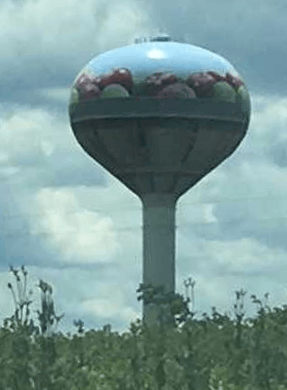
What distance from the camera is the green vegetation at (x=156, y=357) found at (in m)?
23.5

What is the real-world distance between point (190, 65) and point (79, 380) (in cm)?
4760

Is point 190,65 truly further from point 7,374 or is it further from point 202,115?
point 7,374

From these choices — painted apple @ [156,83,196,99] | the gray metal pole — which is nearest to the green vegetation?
painted apple @ [156,83,196,99]

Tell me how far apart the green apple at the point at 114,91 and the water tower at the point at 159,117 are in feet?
0.16

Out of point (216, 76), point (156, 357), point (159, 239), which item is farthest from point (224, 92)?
point (156, 357)

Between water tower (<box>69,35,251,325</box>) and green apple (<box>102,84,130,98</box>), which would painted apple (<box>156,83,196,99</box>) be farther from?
green apple (<box>102,84,130,98</box>)

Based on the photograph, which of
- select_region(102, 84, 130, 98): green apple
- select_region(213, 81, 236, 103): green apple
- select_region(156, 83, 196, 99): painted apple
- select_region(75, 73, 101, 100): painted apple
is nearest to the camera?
select_region(156, 83, 196, 99): painted apple

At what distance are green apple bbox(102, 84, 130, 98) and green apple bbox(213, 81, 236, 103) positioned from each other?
4.40 meters

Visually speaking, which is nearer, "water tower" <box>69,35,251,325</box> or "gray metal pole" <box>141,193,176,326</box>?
"water tower" <box>69,35,251,325</box>

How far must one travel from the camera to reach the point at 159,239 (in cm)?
7875

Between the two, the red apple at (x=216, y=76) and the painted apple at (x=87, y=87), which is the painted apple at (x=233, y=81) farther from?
the painted apple at (x=87, y=87)

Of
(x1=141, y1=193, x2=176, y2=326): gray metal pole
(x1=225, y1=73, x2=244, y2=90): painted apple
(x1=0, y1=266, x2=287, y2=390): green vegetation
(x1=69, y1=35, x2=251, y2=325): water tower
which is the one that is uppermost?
(x1=225, y1=73, x2=244, y2=90): painted apple

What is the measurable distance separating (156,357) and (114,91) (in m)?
46.8

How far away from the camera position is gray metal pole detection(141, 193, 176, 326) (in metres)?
77.6
